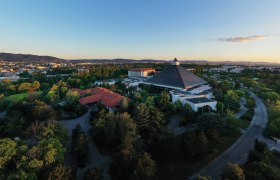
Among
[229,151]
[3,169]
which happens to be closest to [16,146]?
[3,169]

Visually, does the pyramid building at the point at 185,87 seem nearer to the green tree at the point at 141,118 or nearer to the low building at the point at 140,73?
the green tree at the point at 141,118

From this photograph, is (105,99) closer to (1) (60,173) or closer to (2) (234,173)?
(1) (60,173)

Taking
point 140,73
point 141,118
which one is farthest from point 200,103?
point 140,73

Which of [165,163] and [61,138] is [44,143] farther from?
[165,163]

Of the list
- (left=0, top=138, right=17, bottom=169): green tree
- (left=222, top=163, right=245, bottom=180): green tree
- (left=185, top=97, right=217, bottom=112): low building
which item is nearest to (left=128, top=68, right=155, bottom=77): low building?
(left=185, top=97, right=217, bottom=112): low building

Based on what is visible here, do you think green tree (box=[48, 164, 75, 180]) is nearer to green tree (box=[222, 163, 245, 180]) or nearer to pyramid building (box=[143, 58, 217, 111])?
green tree (box=[222, 163, 245, 180])

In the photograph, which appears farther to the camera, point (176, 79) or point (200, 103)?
point (176, 79)
